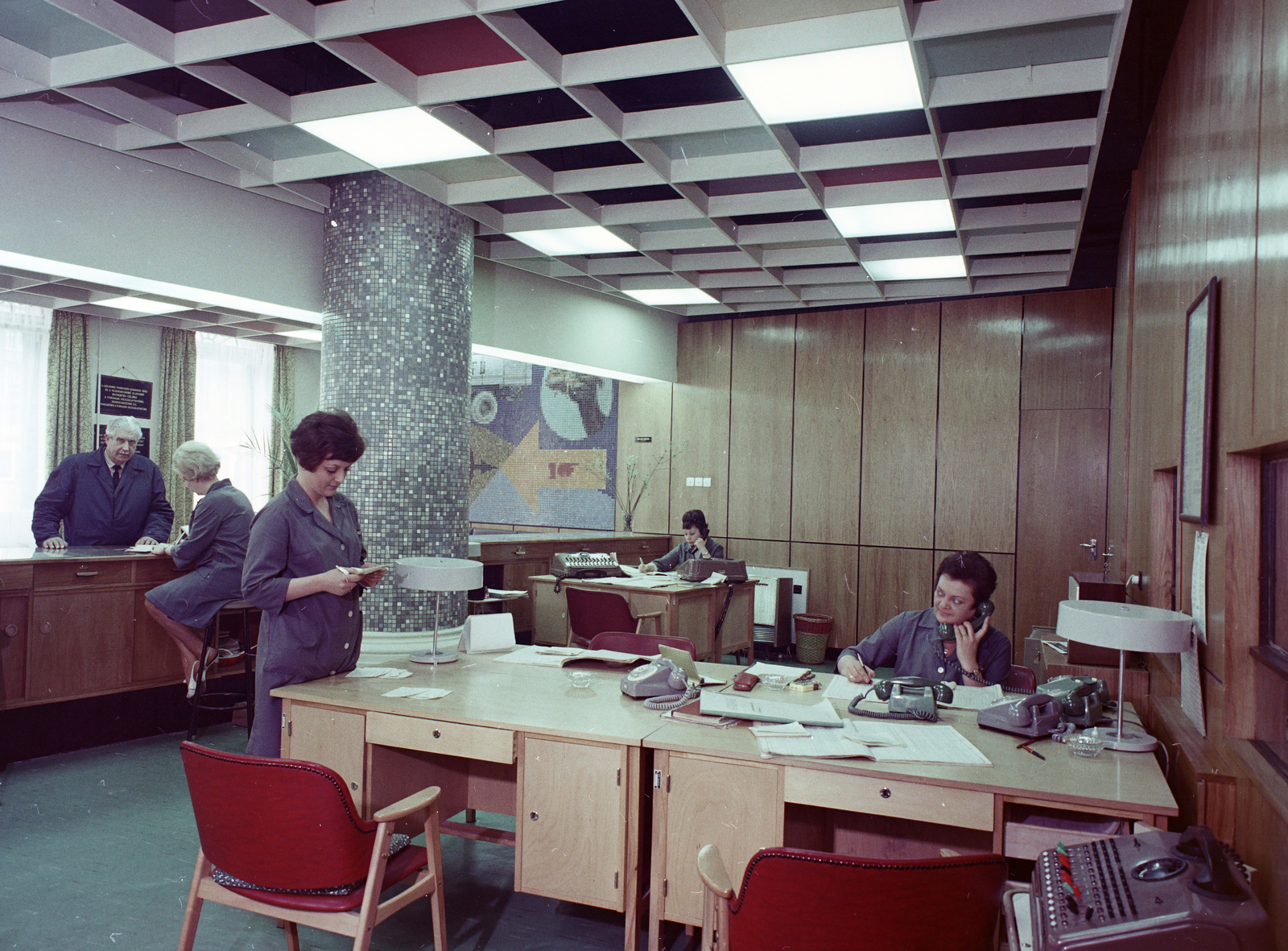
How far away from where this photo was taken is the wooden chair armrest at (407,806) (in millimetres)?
2232

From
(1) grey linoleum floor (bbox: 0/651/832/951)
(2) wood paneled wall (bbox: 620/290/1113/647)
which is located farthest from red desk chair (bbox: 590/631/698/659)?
(2) wood paneled wall (bbox: 620/290/1113/647)

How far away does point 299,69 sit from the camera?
15.3ft

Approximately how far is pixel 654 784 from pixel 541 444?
8.62 metres

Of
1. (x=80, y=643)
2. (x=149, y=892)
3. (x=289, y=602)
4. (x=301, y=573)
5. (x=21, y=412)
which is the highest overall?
(x=21, y=412)

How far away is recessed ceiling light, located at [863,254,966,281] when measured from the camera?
7000 millimetres

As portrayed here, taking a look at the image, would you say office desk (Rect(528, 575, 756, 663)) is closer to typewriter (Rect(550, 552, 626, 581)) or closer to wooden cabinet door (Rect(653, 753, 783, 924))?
typewriter (Rect(550, 552, 626, 581))

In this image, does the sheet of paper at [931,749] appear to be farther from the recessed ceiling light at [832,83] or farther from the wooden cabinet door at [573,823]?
the recessed ceiling light at [832,83]

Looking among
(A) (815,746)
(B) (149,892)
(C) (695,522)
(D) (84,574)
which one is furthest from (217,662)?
(A) (815,746)

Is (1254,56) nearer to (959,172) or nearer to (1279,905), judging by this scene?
(1279,905)

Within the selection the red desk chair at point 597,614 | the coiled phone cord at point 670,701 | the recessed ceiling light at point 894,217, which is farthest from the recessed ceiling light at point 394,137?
the coiled phone cord at point 670,701

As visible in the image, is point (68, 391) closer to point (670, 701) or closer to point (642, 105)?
point (642, 105)

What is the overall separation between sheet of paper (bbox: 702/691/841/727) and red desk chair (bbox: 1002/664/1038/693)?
922 millimetres

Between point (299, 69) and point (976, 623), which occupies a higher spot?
point (299, 69)

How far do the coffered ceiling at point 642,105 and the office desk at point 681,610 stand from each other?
267 centimetres
